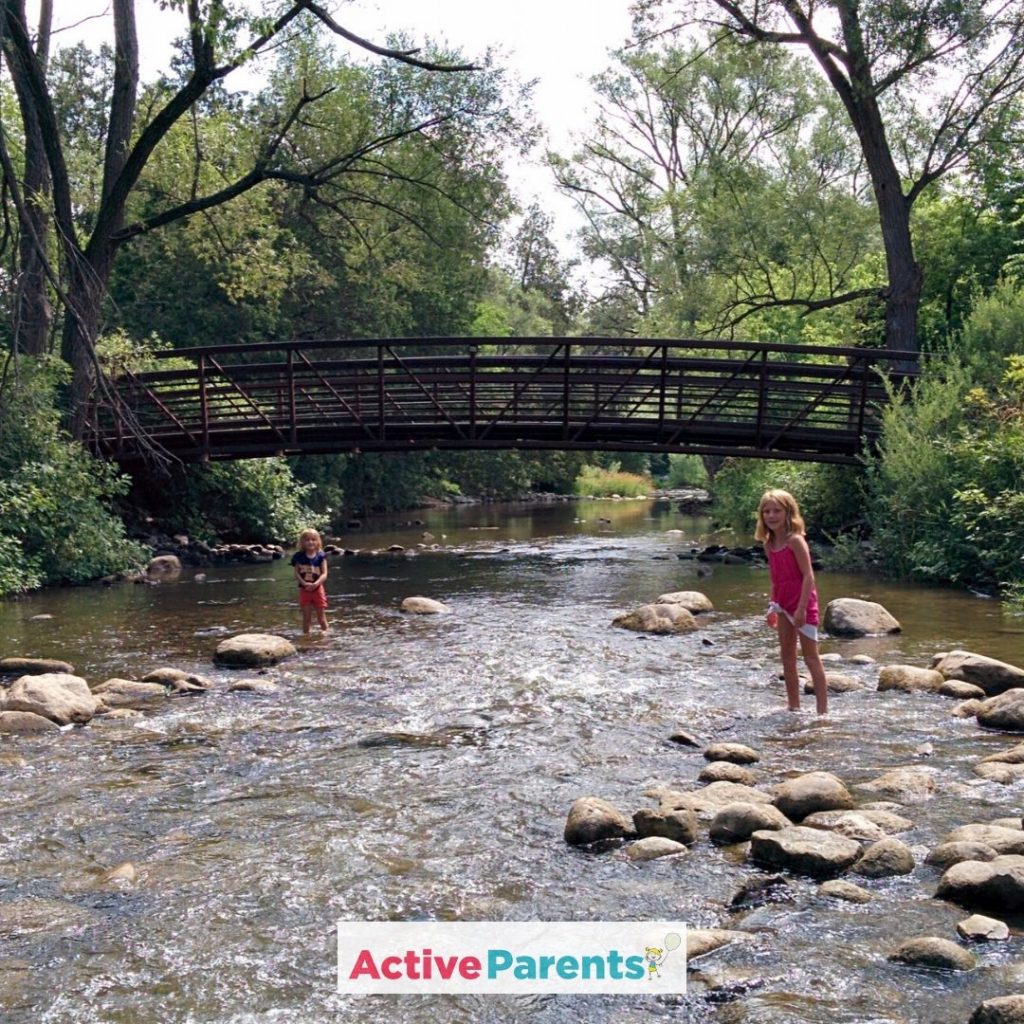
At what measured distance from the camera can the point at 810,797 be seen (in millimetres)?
5965

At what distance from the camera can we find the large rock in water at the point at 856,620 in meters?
11.9

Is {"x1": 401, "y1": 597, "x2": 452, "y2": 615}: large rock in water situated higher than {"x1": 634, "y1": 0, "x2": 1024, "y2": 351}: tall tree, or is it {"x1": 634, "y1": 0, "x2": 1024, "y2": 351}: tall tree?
{"x1": 634, "y1": 0, "x2": 1024, "y2": 351}: tall tree

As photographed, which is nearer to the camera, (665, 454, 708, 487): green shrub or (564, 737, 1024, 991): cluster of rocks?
(564, 737, 1024, 991): cluster of rocks

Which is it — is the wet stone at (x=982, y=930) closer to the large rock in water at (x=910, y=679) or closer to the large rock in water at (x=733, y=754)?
the large rock in water at (x=733, y=754)

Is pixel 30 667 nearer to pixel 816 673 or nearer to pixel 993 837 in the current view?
pixel 816 673

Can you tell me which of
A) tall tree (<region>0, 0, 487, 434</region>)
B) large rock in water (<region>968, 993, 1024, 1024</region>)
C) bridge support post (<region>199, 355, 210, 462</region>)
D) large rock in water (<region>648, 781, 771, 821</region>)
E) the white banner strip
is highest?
tall tree (<region>0, 0, 487, 434</region>)

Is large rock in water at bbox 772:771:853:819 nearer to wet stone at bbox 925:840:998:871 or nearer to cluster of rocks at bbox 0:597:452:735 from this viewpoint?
wet stone at bbox 925:840:998:871

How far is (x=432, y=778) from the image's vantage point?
6887 millimetres

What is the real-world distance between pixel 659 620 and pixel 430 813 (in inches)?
264

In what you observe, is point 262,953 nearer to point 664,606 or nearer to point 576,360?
point 664,606

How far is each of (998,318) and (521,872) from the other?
16647 mm

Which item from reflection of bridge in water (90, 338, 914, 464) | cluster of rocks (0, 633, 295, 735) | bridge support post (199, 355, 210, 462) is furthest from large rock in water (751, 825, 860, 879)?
bridge support post (199, 355, 210, 462)

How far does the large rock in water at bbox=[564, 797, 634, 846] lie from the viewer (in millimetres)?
5684

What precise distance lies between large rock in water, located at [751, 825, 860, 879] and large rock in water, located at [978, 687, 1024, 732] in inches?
113
